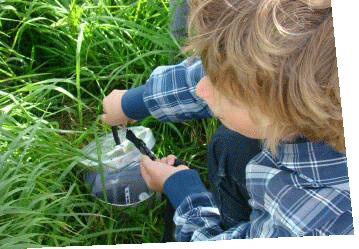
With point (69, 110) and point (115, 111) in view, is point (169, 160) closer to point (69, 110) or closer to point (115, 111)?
point (115, 111)

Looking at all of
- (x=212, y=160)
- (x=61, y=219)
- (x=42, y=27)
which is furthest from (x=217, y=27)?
(x=42, y=27)

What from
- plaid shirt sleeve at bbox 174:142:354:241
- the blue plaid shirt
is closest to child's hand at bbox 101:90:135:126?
the blue plaid shirt

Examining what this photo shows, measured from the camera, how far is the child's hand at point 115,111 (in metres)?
1.41

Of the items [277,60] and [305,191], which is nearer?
[277,60]

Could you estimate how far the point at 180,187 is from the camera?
4.39 feet

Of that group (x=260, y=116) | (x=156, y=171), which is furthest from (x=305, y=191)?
(x=156, y=171)

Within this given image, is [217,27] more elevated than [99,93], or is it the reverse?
[217,27]

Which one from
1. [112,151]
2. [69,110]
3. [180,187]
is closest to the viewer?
[180,187]

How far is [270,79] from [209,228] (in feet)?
1.32

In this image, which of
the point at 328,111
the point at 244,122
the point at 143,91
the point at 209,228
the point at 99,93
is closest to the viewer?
the point at 328,111

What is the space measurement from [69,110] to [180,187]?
0.38 meters

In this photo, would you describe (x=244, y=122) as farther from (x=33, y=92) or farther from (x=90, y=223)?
(x=33, y=92)

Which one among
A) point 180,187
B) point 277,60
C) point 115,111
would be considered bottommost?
point 180,187

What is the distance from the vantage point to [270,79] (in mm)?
956
